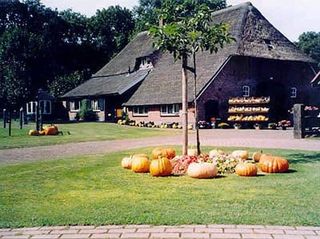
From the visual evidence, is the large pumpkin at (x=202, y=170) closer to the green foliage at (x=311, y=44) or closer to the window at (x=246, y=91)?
the window at (x=246, y=91)

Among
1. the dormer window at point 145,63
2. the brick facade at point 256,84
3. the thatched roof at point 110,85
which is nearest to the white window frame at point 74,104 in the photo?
the thatched roof at point 110,85

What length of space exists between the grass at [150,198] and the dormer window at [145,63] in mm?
34591

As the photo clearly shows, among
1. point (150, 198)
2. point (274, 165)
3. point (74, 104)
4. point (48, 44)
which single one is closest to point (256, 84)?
point (74, 104)

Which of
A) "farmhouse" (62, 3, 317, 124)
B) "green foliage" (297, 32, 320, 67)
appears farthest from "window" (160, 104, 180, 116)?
"green foliage" (297, 32, 320, 67)

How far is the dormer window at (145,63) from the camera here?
45.1 meters

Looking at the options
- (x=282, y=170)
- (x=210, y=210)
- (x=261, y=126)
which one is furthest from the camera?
(x=261, y=126)

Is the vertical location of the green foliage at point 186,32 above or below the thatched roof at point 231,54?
below

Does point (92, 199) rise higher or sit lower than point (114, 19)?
lower

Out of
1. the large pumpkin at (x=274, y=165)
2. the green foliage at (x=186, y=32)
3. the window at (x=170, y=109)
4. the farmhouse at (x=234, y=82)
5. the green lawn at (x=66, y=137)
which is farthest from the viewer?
the window at (x=170, y=109)

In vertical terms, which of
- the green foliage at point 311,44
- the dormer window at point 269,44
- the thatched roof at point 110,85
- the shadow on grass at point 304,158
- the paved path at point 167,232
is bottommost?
the paved path at point 167,232

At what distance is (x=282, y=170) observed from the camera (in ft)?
33.4

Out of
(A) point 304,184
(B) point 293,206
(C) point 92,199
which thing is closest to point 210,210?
(B) point 293,206

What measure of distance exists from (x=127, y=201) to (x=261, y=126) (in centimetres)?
2580

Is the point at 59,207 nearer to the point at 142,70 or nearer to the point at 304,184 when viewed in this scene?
the point at 304,184
